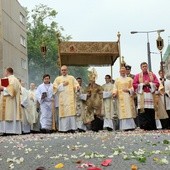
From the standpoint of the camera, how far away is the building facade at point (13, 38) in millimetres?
42325

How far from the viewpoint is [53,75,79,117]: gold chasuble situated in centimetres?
1505

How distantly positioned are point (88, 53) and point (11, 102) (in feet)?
18.0

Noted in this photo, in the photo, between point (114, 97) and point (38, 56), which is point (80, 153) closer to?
point (114, 97)

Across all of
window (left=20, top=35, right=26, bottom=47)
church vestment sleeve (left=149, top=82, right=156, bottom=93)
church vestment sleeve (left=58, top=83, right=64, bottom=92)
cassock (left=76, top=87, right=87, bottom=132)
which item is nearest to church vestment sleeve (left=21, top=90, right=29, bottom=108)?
church vestment sleeve (left=58, top=83, right=64, bottom=92)

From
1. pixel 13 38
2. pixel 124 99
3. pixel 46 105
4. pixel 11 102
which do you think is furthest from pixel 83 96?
pixel 13 38

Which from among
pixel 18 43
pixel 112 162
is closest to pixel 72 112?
pixel 112 162

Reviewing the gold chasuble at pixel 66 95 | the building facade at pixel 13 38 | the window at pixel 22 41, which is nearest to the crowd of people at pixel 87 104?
the gold chasuble at pixel 66 95

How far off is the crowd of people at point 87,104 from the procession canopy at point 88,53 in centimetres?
272

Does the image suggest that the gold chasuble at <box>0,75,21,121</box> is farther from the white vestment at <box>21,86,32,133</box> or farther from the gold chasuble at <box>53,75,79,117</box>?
the white vestment at <box>21,86,32,133</box>

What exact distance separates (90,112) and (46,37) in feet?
151

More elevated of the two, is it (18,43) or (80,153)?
(18,43)

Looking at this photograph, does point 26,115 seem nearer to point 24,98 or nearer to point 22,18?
point 24,98

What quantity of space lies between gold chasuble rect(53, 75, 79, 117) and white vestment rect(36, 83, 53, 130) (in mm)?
471

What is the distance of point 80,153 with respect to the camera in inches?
294
